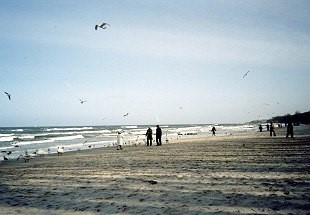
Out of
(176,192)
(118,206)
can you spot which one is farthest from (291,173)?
(118,206)

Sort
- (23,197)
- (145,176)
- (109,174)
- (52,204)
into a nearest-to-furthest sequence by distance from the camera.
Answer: (52,204) → (23,197) → (145,176) → (109,174)

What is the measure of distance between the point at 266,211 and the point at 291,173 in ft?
14.2

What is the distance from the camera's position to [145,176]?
987 cm

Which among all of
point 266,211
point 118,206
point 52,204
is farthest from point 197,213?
point 52,204

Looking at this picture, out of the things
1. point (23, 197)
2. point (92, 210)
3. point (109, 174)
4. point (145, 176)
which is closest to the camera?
point (92, 210)

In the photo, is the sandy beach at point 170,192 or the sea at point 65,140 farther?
the sea at point 65,140

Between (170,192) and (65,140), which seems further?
(65,140)

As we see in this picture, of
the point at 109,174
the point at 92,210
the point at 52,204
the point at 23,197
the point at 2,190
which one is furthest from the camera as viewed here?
the point at 109,174

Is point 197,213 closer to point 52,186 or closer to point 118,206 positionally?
point 118,206

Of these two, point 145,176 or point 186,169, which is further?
point 186,169

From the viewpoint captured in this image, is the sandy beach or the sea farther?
the sea

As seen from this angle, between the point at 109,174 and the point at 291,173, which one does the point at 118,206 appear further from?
the point at 291,173

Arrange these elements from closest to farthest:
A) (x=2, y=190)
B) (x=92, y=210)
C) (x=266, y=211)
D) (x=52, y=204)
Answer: (x=266, y=211), (x=92, y=210), (x=52, y=204), (x=2, y=190)

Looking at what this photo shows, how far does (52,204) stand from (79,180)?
2996 millimetres
